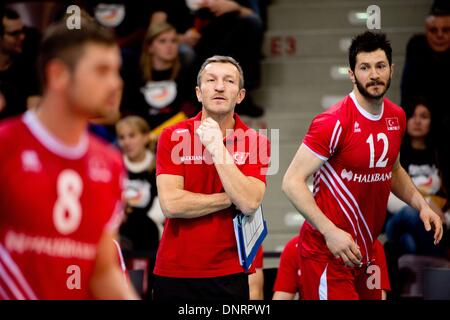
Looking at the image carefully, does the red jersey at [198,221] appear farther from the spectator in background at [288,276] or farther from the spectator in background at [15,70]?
the spectator in background at [15,70]

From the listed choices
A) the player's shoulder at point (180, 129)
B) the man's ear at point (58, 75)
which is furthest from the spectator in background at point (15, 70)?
the man's ear at point (58, 75)

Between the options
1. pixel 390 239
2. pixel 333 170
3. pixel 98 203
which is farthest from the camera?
pixel 390 239

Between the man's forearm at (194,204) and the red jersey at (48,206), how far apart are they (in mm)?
1125

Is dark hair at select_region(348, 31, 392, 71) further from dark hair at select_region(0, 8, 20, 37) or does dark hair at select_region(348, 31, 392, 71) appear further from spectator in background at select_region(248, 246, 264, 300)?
dark hair at select_region(0, 8, 20, 37)

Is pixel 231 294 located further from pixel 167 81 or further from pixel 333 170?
pixel 167 81

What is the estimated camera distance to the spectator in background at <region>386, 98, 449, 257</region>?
21.0ft

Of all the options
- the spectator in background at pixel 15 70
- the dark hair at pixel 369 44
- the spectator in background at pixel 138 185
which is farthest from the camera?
the spectator in background at pixel 138 185

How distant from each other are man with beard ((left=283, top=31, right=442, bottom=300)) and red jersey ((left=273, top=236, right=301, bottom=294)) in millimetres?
548

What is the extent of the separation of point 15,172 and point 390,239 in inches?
148

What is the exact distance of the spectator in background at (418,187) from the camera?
6.41 metres

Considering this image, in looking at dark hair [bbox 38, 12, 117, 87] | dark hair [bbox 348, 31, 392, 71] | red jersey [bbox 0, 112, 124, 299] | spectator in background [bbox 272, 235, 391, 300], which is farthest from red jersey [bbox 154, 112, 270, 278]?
dark hair [bbox 38, 12, 117, 87]

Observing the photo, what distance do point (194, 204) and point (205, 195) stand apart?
0.23 feet
